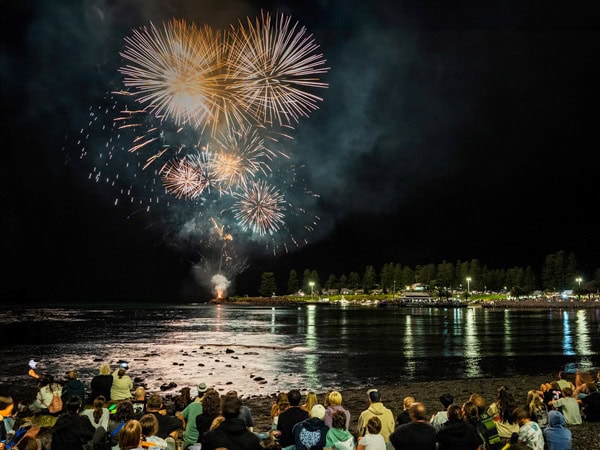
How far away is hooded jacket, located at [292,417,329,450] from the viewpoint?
8.48m

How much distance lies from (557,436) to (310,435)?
4.83 m

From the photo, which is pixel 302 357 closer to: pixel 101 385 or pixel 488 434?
pixel 101 385

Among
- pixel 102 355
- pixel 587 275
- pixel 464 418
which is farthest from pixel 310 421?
pixel 587 275

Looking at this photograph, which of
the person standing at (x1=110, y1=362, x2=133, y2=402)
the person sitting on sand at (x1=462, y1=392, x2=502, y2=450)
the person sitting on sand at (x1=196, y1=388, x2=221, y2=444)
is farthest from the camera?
the person standing at (x1=110, y1=362, x2=133, y2=402)

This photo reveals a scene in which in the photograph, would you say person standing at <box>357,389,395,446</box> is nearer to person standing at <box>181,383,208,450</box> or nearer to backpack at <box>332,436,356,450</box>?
backpack at <box>332,436,356,450</box>

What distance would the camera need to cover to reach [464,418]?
888cm

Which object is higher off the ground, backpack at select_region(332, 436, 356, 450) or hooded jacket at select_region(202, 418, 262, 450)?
hooded jacket at select_region(202, 418, 262, 450)

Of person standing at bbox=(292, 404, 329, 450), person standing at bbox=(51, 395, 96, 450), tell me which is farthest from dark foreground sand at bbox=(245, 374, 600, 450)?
person standing at bbox=(51, 395, 96, 450)

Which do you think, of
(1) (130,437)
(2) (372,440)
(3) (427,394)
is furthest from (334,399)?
(3) (427,394)

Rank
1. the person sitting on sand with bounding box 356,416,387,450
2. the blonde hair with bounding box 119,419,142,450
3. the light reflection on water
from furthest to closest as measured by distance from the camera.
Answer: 1. the light reflection on water
2. the person sitting on sand with bounding box 356,416,387,450
3. the blonde hair with bounding box 119,419,142,450

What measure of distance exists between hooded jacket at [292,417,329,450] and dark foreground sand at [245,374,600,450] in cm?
648

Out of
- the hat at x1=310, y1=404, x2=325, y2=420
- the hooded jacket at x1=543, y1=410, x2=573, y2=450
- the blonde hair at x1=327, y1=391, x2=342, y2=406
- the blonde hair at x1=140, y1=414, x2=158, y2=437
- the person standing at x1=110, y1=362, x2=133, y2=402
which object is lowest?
the person standing at x1=110, y1=362, x2=133, y2=402

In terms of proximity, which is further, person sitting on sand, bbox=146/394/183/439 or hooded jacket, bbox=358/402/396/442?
hooded jacket, bbox=358/402/396/442

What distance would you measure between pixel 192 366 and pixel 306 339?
2157 cm
